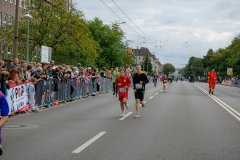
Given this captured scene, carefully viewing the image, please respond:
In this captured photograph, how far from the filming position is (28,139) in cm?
727

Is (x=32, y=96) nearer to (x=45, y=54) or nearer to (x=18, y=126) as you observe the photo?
(x=18, y=126)

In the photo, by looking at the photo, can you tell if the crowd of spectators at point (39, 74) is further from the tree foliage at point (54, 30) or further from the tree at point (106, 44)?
the tree at point (106, 44)

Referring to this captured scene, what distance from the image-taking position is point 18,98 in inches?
452

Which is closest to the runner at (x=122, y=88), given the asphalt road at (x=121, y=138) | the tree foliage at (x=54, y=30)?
the asphalt road at (x=121, y=138)

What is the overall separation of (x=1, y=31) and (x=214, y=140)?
35.7 m

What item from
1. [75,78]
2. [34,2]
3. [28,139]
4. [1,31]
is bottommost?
[28,139]

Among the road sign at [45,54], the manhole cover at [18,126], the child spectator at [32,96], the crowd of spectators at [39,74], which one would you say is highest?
the road sign at [45,54]

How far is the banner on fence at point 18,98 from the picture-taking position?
35.6 ft

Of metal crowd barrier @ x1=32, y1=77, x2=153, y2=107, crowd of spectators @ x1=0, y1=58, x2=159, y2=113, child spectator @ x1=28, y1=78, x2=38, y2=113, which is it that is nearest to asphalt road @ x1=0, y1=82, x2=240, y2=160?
crowd of spectators @ x1=0, y1=58, x2=159, y2=113

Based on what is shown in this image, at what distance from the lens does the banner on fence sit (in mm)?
10848

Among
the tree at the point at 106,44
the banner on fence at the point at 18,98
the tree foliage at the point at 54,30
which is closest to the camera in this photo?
the banner on fence at the point at 18,98

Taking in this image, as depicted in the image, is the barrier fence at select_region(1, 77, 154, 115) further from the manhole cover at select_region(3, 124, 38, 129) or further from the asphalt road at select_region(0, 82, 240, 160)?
the manhole cover at select_region(3, 124, 38, 129)

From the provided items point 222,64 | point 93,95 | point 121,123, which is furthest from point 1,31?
point 222,64

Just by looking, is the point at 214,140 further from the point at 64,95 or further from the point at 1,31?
the point at 1,31
